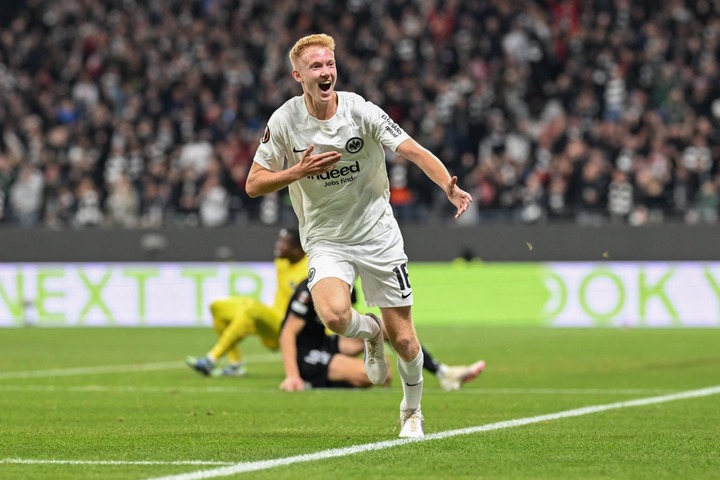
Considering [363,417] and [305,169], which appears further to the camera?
[363,417]

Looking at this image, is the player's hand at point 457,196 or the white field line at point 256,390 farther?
the white field line at point 256,390

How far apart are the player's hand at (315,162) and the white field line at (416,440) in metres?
1.52

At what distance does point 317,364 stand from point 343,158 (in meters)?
4.65

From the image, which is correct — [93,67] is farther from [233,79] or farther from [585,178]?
[585,178]

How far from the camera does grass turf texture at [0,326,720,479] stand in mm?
7020

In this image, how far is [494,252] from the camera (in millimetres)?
26438

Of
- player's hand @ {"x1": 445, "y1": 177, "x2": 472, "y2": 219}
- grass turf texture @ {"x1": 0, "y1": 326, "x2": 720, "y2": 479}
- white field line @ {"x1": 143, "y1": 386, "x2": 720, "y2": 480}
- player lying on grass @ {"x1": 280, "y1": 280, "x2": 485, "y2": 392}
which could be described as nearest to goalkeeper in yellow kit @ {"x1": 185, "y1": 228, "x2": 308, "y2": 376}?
grass turf texture @ {"x1": 0, "y1": 326, "x2": 720, "y2": 479}

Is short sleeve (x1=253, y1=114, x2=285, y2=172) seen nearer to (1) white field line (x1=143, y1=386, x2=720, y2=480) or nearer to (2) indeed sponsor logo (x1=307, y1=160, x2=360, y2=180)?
(2) indeed sponsor logo (x1=307, y1=160, x2=360, y2=180)

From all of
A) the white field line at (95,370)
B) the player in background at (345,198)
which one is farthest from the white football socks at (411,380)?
the white field line at (95,370)

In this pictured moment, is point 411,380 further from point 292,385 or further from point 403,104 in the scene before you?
point 403,104

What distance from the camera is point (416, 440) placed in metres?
8.16

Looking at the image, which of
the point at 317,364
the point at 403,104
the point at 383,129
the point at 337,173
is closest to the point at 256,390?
the point at 317,364

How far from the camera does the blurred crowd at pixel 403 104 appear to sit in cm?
2502

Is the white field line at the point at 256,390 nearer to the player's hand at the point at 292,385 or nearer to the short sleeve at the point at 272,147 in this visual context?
the player's hand at the point at 292,385
